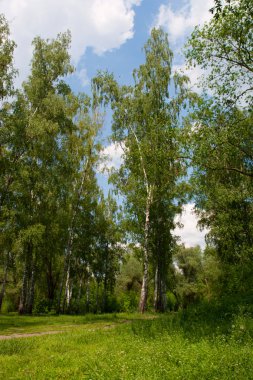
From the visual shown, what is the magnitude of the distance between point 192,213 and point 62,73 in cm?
2008

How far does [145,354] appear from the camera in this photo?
9.98 m

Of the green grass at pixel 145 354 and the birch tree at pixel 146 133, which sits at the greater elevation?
the birch tree at pixel 146 133

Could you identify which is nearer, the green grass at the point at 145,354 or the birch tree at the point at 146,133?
the green grass at the point at 145,354

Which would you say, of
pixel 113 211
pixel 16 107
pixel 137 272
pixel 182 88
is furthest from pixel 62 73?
pixel 137 272

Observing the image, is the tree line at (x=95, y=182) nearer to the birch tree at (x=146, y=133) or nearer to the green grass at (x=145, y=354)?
the birch tree at (x=146, y=133)

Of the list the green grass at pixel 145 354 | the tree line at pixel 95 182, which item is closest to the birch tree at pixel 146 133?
the tree line at pixel 95 182

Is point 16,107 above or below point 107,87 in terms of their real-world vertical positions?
below

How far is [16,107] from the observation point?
1135 inches

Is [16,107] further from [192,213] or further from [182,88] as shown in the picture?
[192,213]

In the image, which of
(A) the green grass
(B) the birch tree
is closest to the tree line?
(B) the birch tree

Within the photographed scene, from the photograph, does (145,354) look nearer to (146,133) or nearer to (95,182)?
(146,133)

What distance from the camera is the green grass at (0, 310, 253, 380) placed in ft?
26.1

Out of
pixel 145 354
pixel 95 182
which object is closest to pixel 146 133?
pixel 95 182

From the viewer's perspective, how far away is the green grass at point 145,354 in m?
7.96
